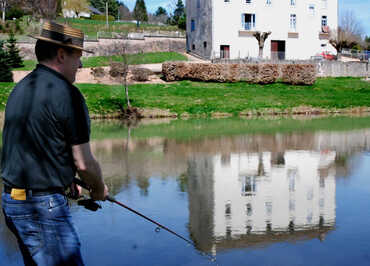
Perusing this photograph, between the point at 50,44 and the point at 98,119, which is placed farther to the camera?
the point at 98,119

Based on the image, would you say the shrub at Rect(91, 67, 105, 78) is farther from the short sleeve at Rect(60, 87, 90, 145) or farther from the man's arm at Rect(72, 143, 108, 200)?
the short sleeve at Rect(60, 87, 90, 145)

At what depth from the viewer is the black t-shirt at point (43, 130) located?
3051 mm

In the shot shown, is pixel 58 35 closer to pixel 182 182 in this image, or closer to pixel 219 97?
pixel 182 182

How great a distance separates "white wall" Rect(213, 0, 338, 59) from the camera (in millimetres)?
48844

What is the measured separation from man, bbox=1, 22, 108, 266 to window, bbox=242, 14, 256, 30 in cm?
4789

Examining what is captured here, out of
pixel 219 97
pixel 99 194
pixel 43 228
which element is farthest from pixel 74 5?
pixel 43 228

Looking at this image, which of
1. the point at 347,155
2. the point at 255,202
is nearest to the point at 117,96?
the point at 347,155

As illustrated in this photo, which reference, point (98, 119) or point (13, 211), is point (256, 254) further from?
point (98, 119)

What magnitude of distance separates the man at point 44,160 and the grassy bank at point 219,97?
903 inches

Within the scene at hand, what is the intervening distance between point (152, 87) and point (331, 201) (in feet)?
75.6

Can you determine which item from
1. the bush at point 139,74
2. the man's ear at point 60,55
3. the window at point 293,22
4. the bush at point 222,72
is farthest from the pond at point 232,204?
the window at point 293,22

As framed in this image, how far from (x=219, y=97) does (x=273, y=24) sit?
24472 mm

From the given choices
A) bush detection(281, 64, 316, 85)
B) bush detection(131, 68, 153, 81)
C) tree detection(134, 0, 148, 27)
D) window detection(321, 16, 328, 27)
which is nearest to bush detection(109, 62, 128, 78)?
bush detection(131, 68, 153, 81)

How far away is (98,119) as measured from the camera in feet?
82.9
